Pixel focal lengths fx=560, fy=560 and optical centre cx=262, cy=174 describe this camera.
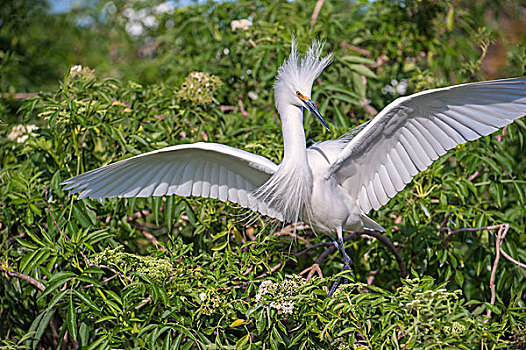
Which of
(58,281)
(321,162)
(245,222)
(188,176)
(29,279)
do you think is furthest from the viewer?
(245,222)

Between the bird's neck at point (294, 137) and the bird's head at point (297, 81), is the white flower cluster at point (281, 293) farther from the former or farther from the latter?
the bird's head at point (297, 81)

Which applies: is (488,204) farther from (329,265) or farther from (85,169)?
(85,169)

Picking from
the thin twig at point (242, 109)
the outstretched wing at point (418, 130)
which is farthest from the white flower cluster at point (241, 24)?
the outstretched wing at point (418, 130)

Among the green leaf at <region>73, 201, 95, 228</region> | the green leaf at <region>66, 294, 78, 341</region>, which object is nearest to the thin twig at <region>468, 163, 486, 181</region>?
the green leaf at <region>73, 201, 95, 228</region>

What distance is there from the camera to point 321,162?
2326 mm

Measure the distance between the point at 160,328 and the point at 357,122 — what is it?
1744mm

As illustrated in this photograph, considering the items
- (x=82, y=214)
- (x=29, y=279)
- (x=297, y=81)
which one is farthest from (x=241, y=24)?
(x=29, y=279)

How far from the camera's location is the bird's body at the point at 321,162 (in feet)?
6.82

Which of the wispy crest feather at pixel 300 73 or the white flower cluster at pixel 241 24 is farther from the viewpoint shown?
the white flower cluster at pixel 241 24

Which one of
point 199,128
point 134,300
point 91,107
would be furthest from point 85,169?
point 134,300

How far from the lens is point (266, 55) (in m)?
2.91

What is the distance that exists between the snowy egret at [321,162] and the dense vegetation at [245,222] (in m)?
0.13

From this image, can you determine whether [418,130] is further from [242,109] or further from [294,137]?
[242,109]

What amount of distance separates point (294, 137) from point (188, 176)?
0.54 metres
